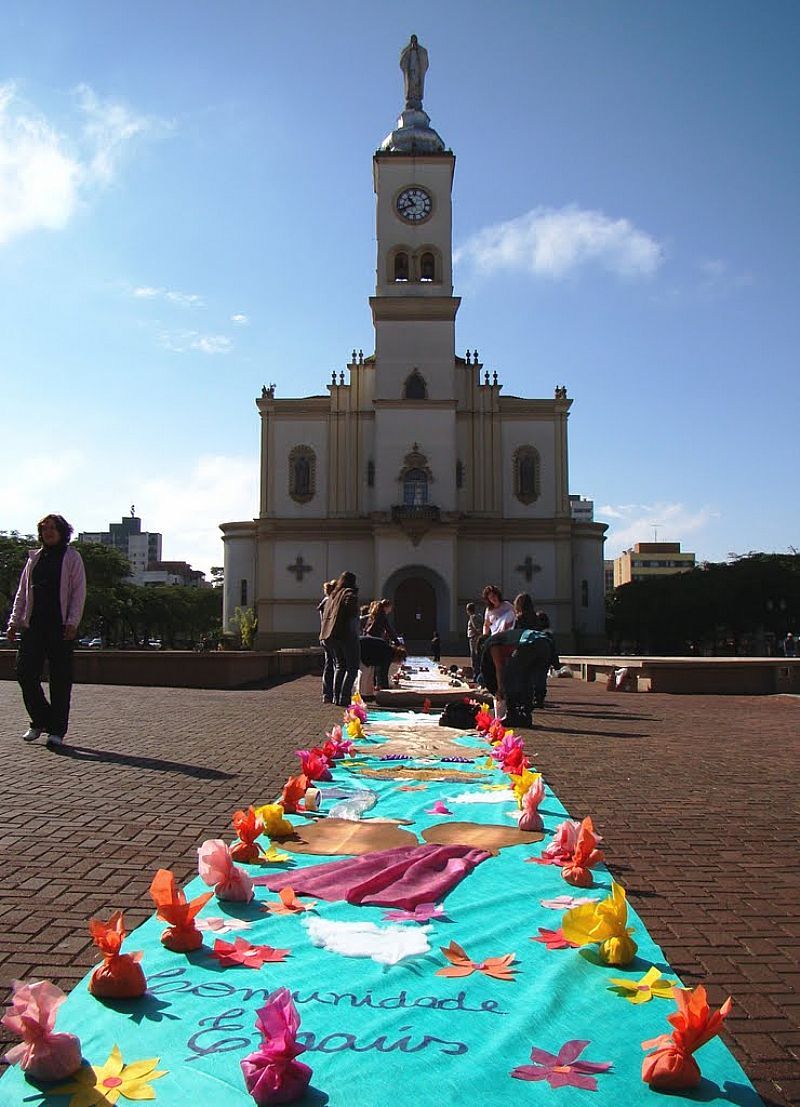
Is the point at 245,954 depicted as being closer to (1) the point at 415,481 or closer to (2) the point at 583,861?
(2) the point at 583,861

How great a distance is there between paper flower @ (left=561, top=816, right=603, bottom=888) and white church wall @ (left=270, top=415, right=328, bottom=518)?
41.4m

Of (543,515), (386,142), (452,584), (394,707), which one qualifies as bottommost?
(394,707)

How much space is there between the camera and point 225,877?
Result: 4.12 metres

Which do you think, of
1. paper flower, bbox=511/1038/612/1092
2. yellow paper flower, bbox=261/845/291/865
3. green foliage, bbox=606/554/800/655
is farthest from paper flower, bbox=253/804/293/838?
green foliage, bbox=606/554/800/655

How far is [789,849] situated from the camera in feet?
17.4

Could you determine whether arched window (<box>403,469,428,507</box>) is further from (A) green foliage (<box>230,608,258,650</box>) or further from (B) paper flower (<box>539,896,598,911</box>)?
(B) paper flower (<box>539,896,598,911</box>)

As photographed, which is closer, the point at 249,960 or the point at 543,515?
the point at 249,960

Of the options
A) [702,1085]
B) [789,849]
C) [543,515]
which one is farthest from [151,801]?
[543,515]

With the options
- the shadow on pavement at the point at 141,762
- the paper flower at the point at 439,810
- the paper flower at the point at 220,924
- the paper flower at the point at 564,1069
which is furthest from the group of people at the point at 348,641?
the paper flower at the point at 564,1069

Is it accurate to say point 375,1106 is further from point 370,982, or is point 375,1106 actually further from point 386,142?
point 386,142

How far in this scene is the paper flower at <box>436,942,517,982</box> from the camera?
3.33 meters

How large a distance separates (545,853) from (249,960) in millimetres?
1928

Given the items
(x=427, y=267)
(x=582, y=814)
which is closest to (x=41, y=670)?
(x=582, y=814)

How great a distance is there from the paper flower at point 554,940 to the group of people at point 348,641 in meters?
8.82
